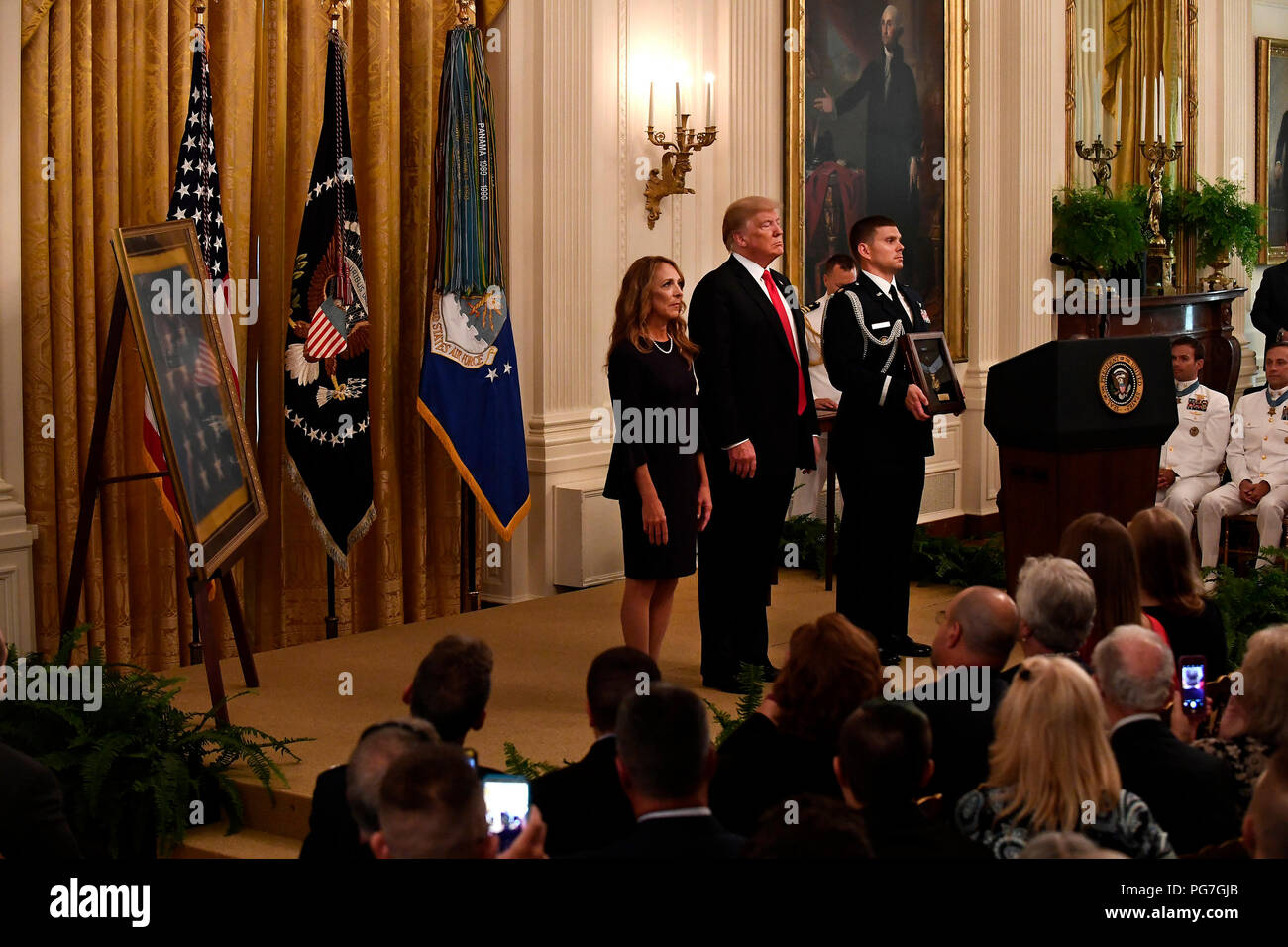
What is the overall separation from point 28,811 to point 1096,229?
338 inches

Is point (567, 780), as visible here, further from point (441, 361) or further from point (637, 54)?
point (637, 54)

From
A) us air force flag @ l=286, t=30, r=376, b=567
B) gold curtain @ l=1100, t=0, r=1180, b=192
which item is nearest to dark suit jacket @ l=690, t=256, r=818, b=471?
us air force flag @ l=286, t=30, r=376, b=567

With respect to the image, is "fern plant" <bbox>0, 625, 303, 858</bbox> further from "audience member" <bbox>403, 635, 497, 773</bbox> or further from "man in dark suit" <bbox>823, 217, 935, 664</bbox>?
"man in dark suit" <bbox>823, 217, 935, 664</bbox>

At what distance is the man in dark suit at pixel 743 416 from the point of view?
5.43 meters

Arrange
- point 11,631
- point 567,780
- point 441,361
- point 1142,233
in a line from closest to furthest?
point 567,780 → point 11,631 → point 441,361 → point 1142,233

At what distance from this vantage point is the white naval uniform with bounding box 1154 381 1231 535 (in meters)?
7.47

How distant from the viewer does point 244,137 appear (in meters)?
6.10

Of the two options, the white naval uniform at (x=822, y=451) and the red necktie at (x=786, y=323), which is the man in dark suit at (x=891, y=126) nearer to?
the white naval uniform at (x=822, y=451)

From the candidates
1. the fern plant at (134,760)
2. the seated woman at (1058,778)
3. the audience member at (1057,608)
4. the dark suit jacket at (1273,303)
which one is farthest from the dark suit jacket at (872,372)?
the dark suit jacket at (1273,303)

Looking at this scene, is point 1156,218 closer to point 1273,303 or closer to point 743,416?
point 1273,303

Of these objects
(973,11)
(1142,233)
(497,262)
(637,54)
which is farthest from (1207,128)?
(497,262)

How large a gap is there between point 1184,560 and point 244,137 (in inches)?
153

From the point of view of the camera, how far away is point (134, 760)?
4.35m

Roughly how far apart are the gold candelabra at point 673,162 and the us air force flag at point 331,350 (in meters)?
1.84
